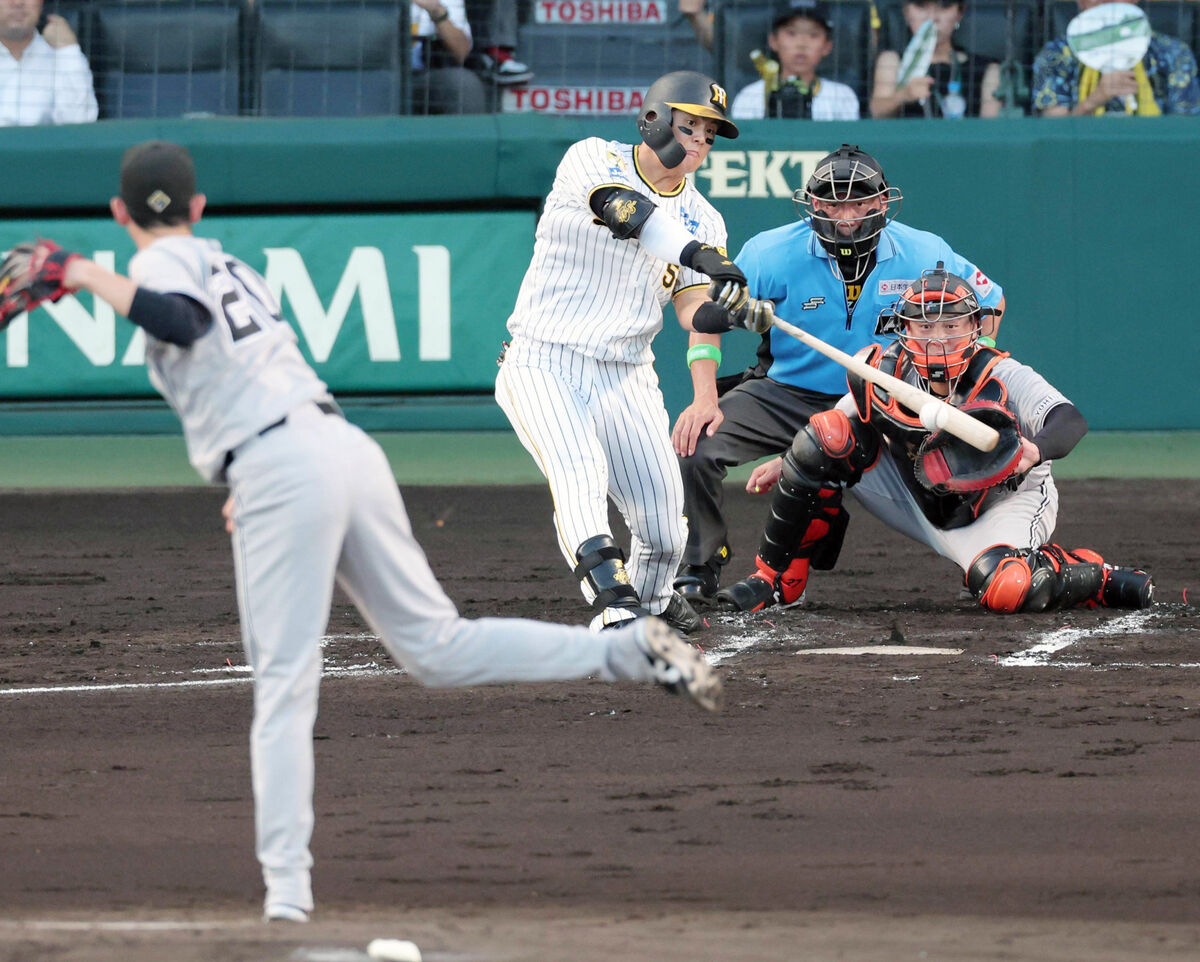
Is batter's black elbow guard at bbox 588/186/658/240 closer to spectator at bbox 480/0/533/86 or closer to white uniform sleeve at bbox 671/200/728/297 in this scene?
white uniform sleeve at bbox 671/200/728/297

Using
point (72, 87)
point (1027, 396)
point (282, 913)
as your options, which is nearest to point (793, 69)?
point (72, 87)

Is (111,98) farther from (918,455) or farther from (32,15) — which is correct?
(918,455)

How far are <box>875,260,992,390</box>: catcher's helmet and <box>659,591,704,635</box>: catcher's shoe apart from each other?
4.16 feet

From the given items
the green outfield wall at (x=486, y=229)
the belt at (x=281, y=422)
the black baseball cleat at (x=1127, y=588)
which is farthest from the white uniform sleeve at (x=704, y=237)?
the green outfield wall at (x=486, y=229)

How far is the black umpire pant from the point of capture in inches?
291

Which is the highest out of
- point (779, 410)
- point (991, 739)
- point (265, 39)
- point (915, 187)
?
point (265, 39)

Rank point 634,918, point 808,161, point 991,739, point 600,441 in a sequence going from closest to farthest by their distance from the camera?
1. point 634,918
2. point 991,739
3. point 600,441
4. point 808,161

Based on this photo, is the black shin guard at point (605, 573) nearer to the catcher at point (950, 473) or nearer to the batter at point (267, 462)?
the catcher at point (950, 473)

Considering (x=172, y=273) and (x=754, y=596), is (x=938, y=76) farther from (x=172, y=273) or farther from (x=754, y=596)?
(x=172, y=273)

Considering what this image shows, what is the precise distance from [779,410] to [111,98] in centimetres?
590

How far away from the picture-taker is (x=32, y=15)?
1147cm

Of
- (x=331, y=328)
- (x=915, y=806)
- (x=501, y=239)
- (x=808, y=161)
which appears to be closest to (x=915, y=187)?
(x=808, y=161)

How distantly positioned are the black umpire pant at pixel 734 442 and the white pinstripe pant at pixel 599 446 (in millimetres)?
789

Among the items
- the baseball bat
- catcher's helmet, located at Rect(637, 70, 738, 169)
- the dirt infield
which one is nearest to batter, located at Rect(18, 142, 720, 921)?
the dirt infield
